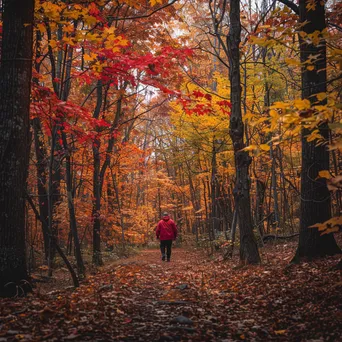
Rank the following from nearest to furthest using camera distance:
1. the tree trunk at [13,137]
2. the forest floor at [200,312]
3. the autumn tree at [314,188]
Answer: the forest floor at [200,312], the tree trunk at [13,137], the autumn tree at [314,188]

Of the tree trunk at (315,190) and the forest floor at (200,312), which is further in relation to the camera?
the tree trunk at (315,190)

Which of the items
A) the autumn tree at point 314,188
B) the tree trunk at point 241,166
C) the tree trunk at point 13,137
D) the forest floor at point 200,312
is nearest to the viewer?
the forest floor at point 200,312

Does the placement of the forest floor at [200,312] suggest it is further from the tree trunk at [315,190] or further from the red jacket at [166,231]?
the red jacket at [166,231]

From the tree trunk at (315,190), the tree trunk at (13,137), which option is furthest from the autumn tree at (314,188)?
the tree trunk at (13,137)

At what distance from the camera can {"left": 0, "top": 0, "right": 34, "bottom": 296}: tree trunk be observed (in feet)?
16.4

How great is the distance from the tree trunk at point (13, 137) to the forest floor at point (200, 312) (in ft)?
1.70

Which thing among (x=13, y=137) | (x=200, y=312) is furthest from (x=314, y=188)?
(x=13, y=137)

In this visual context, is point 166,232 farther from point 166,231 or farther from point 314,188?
point 314,188

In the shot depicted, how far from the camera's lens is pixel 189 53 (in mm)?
7520

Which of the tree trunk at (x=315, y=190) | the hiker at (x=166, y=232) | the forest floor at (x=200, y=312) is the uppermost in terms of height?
the tree trunk at (x=315, y=190)

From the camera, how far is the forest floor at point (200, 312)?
3.54m

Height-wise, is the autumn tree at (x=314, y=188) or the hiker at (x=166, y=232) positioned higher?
the autumn tree at (x=314, y=188)

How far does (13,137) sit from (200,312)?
12.8ft

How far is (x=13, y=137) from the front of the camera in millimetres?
5027
